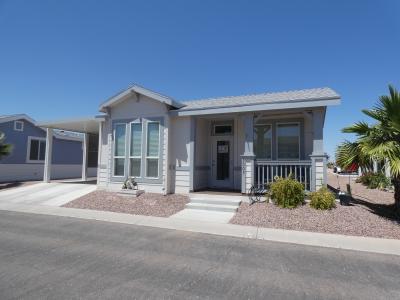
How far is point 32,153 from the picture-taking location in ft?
67.4

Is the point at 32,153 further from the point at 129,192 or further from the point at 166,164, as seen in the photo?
the point at 166,164

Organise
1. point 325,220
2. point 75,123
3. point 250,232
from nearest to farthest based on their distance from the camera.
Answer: point 250,232
point 325,220
point 75,123

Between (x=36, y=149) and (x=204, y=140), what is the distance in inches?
585

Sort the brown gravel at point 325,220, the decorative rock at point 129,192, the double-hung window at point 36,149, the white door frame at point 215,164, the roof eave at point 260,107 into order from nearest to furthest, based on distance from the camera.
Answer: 1. the brown gravel at point 325,220
2. the roof eave at point 260,107
3. the decorative rock at point 129,192
4. the white door frame at point 215,164
5. the double-hung window at point 36,149

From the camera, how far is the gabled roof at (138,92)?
11.7 m

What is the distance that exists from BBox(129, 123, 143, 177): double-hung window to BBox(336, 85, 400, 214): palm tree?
8048 millimetres

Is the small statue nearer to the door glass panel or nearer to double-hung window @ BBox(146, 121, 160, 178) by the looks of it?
double-hung window @ BBox(146, 121, 160, 178)

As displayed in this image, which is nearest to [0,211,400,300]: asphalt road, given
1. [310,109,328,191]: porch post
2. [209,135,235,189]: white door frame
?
[310,109,328,191]: porch post

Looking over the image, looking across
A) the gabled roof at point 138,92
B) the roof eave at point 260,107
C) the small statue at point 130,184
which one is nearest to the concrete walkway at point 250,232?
the small statue at point 130,184

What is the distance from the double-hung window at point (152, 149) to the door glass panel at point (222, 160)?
298 cm

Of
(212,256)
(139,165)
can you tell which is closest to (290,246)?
(212,256)

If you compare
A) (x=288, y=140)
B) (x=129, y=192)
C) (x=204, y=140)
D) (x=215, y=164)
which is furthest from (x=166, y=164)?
(x=288, y=140)

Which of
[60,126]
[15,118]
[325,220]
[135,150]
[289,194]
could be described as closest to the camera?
[325,220]

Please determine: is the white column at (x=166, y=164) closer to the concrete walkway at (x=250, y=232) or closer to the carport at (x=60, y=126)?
the concrete walkway at (x=250, y=232)
